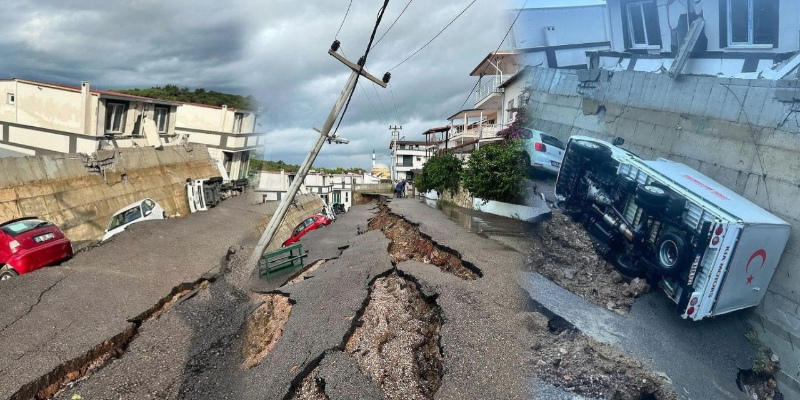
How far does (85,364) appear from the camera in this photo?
5457 mm

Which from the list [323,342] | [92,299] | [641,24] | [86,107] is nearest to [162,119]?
[86,107]

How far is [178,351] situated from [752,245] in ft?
21.6

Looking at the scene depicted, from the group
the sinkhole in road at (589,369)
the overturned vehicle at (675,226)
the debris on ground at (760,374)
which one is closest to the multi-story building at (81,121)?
the sinkhole in road at (589,369)

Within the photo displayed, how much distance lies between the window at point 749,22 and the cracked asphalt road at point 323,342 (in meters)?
2.79

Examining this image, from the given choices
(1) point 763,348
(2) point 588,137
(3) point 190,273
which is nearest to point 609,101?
(2) point 588,137

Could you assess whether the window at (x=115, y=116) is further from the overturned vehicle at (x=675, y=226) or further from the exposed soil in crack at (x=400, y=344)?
the overturned vehicle at (x=675, y=226)

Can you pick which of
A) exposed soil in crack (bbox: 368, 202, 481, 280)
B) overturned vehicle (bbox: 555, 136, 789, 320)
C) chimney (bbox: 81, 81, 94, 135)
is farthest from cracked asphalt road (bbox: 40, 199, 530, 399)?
chimney (bbox: 81, 81, 94, 135)

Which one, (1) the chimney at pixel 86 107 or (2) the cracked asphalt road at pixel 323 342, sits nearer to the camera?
(2) the cracked asphalt road at pixel 323 342

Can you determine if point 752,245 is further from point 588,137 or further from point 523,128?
point 523,128

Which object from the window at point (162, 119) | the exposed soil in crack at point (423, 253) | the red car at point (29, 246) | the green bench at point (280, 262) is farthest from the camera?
the window at point (162, 119)

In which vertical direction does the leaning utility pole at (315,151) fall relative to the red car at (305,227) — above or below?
above

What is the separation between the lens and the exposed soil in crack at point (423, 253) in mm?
7059

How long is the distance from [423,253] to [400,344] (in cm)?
392

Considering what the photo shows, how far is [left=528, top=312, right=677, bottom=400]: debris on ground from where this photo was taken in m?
3.06
